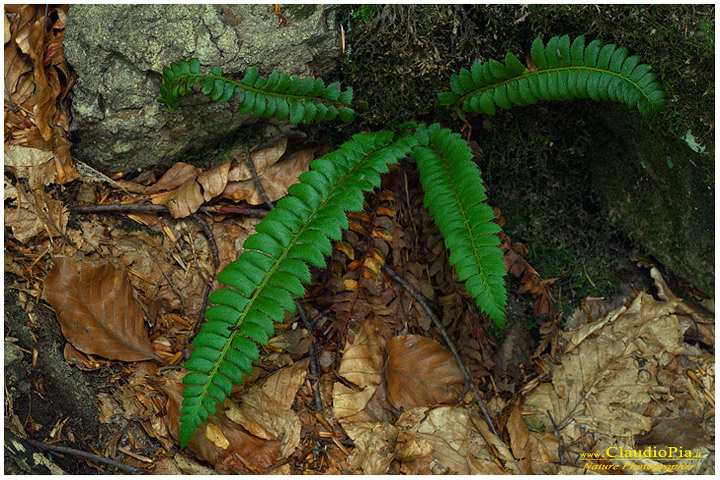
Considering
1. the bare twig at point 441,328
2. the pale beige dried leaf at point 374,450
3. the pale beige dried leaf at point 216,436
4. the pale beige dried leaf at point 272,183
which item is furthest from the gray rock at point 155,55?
the pale beige dried leaf at point 374,450

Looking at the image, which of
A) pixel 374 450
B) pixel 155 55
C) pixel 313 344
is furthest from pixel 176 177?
pixel 374 450

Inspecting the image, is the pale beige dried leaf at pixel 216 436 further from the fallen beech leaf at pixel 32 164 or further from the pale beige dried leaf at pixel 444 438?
the fallen beech leaf at pixel 32 164

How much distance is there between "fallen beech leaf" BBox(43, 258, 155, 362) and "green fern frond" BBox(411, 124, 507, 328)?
158 cm

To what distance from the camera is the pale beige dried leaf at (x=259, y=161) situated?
9.93 feet

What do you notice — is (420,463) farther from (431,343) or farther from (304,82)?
(304,82)

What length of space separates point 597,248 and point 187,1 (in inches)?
109

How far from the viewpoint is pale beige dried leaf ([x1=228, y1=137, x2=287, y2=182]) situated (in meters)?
3.03

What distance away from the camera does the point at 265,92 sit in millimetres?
2717

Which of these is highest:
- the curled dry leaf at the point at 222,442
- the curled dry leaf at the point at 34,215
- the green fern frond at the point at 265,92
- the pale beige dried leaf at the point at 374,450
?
the green fern frond at the point at 265,92

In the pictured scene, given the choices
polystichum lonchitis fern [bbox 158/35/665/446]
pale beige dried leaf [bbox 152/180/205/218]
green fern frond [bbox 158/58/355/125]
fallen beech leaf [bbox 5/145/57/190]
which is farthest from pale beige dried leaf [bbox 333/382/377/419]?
fallen beech leaf [bbox 5/145/57/190]

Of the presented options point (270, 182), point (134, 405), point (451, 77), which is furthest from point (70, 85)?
point (451, 77)

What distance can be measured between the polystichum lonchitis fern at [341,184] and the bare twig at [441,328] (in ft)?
1.43

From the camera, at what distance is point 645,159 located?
303cm

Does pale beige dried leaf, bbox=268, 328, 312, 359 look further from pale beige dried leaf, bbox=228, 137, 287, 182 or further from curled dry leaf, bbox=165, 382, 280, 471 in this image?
pale beige dried leaf, bbox=228, 137, 287, 182
